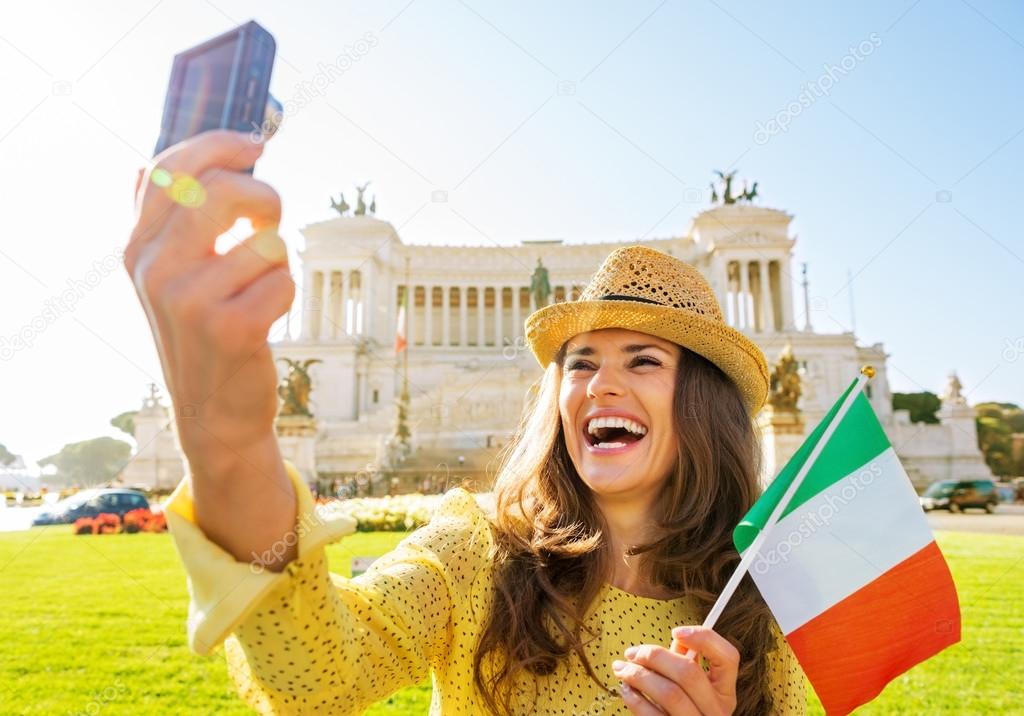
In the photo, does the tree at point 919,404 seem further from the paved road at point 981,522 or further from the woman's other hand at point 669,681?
the woman's other hand at point 669,681

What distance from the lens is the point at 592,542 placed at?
1.93 m

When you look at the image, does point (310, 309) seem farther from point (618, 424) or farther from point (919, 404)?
point (618, 424)

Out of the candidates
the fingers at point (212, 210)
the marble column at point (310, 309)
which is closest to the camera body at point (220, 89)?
the fingers at point (212, 210)

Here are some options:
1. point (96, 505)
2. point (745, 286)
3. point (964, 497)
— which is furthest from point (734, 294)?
point (96, 505)

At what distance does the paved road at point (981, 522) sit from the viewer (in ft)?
49.2

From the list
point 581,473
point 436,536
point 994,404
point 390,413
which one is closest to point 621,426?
point 581,473

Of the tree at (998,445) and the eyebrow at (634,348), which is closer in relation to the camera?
the eyebrow at (634,348)

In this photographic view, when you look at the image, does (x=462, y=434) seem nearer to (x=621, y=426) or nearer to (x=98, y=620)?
(x=98, y=620)

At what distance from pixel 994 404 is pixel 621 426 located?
2418 inches

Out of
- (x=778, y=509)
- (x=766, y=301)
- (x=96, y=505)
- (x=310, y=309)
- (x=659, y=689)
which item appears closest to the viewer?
(x=659, y=689)

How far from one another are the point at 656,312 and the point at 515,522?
738mm

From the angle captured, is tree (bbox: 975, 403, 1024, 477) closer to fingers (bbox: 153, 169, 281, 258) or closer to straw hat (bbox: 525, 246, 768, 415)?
straw hat (bbox: 525, 246, 768, 415)

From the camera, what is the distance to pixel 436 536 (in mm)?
1843

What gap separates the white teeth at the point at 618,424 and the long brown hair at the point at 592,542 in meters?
0.14
